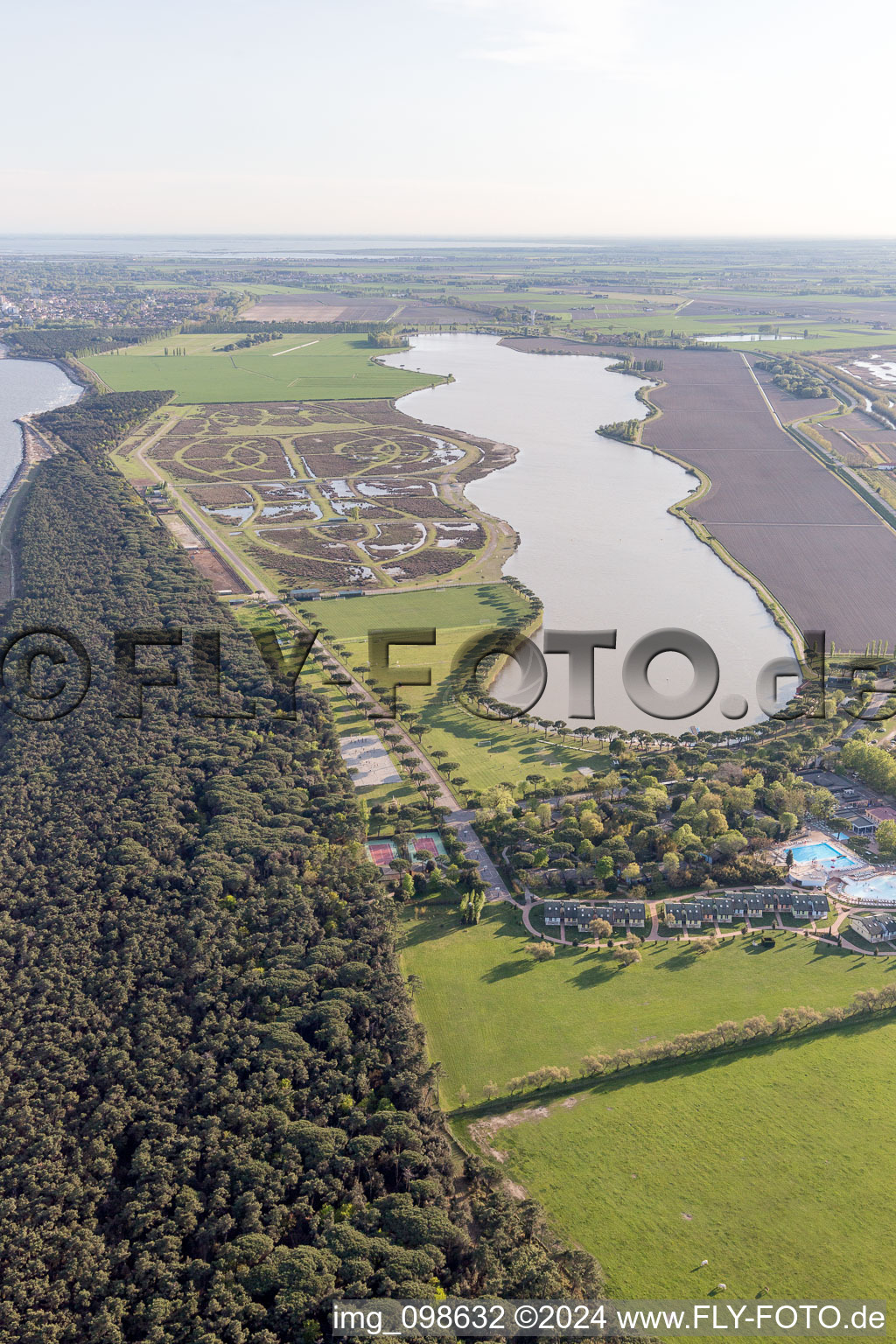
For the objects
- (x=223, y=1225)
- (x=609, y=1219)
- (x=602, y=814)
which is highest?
(x=602, y=814)

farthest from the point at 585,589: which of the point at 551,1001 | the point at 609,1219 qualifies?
the point at 609,1219

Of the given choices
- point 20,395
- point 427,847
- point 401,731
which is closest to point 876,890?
point 427,847

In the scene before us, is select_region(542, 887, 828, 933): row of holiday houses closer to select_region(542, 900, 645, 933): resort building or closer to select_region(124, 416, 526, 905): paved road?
select_region(542, 900, 645, 933): resort building

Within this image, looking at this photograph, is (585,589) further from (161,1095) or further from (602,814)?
(161,1095)

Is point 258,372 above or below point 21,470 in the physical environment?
above

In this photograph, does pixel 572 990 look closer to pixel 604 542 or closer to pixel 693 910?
pixel 693 910

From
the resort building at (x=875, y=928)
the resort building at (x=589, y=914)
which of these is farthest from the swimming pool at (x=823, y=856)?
the resort building at (x=589, y=914)
